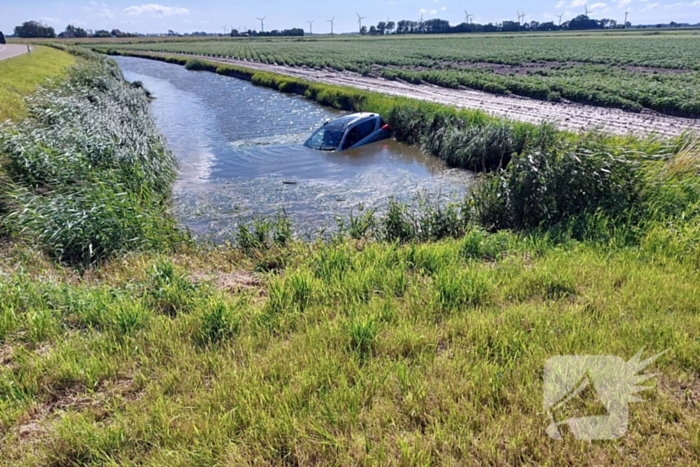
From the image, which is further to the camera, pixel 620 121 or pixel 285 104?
pixel 285 104

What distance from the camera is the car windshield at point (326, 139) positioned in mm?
16656

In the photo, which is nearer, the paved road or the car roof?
the car roof

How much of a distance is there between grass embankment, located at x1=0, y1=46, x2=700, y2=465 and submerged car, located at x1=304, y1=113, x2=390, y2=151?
10.4 meters

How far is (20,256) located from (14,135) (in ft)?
14.3

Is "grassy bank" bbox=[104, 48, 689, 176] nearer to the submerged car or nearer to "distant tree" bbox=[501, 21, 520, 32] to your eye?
the submerged car

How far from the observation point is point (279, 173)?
14461mm

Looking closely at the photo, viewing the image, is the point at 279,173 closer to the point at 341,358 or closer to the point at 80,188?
the point at 80,188

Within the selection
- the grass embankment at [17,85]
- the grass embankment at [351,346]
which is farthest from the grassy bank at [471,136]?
the grass embankment at [17,85]

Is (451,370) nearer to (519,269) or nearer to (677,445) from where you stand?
(677,445)

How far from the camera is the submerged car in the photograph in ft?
54.4

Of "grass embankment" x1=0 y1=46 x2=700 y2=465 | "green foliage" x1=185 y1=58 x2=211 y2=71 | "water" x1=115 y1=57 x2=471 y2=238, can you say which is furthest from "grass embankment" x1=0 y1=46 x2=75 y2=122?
"green foliage" x1=185 y1=58 x2=211 y2=71

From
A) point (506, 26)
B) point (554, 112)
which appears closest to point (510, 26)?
point (506, 26)

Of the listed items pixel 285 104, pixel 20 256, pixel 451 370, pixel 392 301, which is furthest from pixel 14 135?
pixel 285 104

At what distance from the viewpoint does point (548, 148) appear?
26.4 feet
